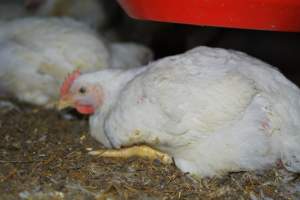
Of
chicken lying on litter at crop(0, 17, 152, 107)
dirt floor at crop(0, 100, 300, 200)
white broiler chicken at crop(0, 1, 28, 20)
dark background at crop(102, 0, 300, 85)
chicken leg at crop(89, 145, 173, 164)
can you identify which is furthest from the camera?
white broiler chicken at crop(0, 1, 28, 20)

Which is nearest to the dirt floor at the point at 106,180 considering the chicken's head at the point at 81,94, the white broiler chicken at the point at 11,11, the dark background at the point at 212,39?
the chicken's head at the point at 81,94

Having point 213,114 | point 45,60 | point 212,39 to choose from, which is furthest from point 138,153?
point 212,39

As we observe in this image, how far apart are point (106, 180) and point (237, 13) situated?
4.11 feet

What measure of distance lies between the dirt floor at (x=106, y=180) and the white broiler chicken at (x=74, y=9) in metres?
2.66

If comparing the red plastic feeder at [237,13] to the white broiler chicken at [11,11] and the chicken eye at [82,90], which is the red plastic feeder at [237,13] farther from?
the white broiler chicken at [11,11]

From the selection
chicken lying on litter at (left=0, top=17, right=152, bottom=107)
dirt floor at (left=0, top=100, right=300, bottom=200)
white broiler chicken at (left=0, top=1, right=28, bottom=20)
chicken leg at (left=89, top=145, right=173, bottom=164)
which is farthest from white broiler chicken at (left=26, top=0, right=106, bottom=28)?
chicken leg at (left=89, top=145, right=173, bottom=164)

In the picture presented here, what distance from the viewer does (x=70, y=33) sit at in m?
4.49

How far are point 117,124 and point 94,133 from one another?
0.53 meters

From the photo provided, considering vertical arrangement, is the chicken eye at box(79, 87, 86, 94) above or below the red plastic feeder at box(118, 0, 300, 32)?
below

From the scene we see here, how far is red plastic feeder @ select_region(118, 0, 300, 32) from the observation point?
299cm

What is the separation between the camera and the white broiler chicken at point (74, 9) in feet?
19.0

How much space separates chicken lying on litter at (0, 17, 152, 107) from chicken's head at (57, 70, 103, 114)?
0.58 m

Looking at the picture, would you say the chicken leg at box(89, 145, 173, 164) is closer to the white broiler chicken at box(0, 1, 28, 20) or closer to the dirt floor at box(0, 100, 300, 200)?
the dirt floor at box(0, 100, 300, 200)

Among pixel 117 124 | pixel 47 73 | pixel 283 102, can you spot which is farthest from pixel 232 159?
pixel 47 73
